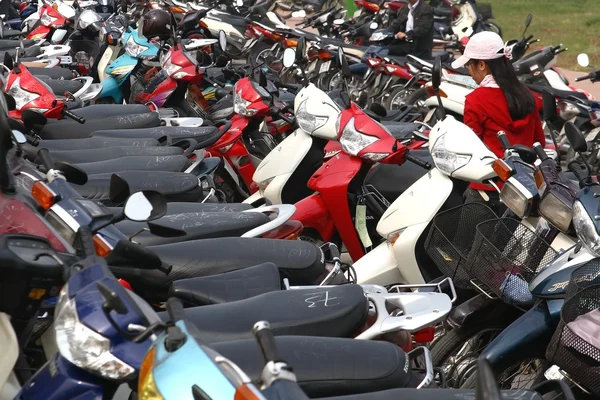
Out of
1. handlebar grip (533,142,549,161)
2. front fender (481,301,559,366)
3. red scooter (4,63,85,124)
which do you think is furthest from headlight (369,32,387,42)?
front fender (481,301,559,366)

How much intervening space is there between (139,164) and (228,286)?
7.63ft

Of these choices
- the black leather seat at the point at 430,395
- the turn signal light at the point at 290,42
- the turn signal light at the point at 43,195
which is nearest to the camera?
the black leather seat at the point at 430,395

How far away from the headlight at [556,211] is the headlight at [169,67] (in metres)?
5.03

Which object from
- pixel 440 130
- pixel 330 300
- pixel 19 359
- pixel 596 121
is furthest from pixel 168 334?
pixel 596 121

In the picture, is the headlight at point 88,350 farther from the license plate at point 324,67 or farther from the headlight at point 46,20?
the headlight at point 46,20

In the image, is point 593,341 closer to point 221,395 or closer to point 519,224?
point 519,224

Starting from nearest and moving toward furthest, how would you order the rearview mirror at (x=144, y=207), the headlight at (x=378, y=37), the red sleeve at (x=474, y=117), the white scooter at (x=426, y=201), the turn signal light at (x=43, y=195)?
the rearview mirror at (x=144, y=207) → the turn signal light at (x=43, y=195) → the white scooter at (x=426, y=201) → the red sleeve at (x=474, y=117) → the headlight at (x=378, y=37)

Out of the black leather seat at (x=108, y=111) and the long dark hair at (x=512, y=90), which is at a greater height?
the long dark hair at (x=512, y=90)

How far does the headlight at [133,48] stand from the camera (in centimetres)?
920

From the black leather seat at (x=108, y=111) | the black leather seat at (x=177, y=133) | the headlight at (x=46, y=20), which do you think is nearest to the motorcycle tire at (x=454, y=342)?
the black leather seat at (x=177, y=133)

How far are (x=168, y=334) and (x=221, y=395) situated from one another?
0.85 feet

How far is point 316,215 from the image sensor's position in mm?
5695

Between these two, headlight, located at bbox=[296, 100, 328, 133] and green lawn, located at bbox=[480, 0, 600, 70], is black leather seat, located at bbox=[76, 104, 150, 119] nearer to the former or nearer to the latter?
headlight, located at bbox=[296, 100, 328, 133]

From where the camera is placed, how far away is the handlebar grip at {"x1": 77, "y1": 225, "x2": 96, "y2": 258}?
279 cm
